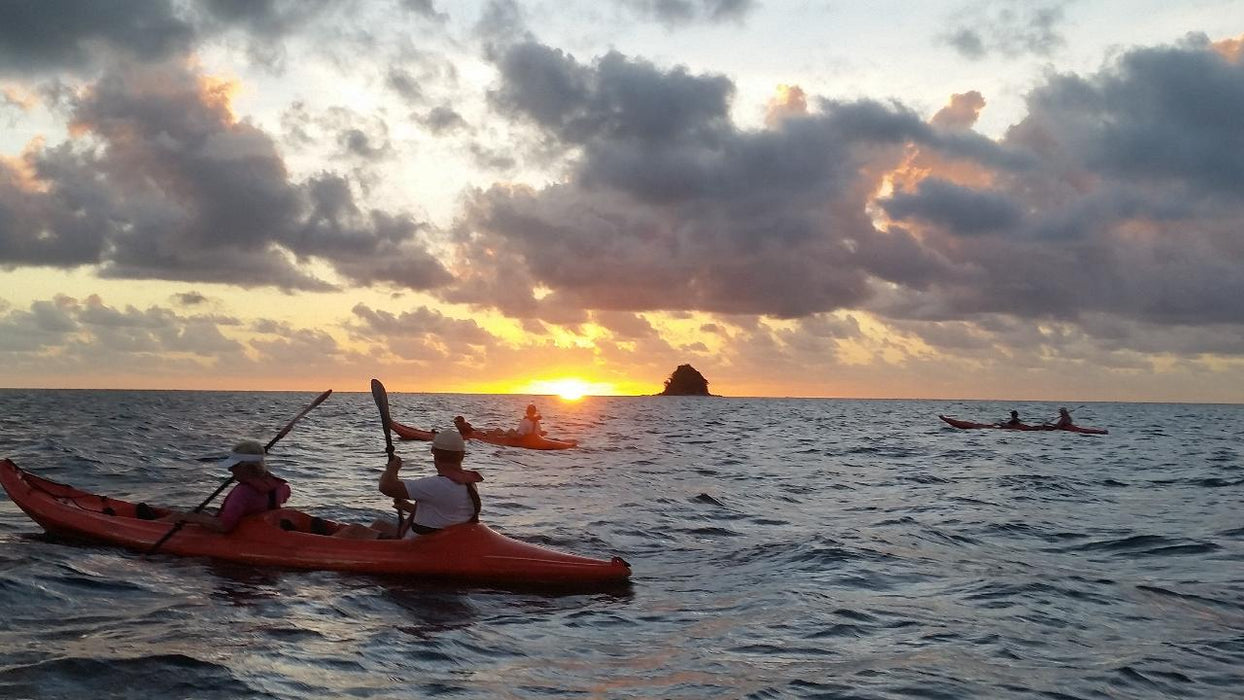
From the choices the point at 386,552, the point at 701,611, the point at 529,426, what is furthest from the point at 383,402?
the point at 529,426

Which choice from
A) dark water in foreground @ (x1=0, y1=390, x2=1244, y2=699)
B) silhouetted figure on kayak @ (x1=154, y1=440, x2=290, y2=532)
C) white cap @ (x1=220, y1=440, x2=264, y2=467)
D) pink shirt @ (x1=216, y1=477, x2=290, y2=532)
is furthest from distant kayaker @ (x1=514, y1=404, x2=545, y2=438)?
white cap @ (x1=220, y1=440, x2=264, y2=467)

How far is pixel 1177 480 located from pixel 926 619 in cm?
2137

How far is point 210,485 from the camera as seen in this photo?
2070 cm

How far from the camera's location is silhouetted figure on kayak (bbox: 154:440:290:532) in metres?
11.2

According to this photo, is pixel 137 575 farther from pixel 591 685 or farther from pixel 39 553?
pixel 591 685

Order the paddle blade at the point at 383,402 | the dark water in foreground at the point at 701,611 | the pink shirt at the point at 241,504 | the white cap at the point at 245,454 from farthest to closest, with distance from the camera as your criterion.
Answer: the paddle blade at the point at 383,402
the pink shirt at the point at 241,504
the white cap at the point at 245,454
the dark water in foreground at the point at 701,611

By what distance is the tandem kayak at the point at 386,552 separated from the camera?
1080 cm

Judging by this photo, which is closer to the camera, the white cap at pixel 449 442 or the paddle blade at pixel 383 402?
the white cap at pixel 449 442

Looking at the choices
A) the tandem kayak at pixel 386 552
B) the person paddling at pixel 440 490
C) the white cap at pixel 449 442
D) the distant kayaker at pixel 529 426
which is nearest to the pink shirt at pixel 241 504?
the tandem kayak at pixel 386 552

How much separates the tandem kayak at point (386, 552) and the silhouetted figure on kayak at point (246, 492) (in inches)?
4.7

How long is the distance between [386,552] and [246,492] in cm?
216

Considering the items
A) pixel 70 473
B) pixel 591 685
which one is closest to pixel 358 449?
pixel 70 473

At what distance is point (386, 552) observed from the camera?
10.9 metres

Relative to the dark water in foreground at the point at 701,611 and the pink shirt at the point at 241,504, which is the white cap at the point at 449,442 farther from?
the pink shirt at the point at 241,504
